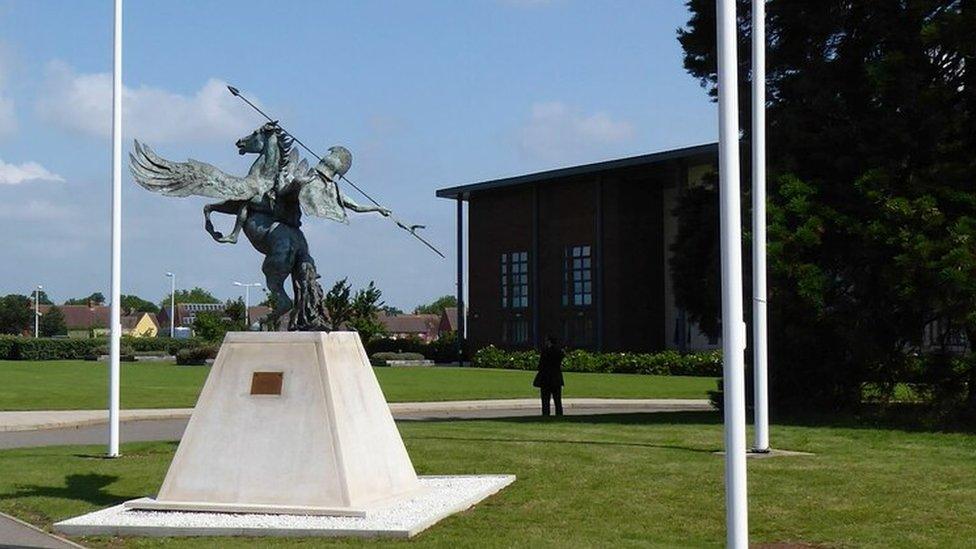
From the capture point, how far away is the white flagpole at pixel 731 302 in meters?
7.10

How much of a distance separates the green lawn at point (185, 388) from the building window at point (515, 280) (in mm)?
20677

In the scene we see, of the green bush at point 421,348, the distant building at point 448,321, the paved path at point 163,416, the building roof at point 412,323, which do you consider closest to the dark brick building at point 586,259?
the green bush at point 421,348

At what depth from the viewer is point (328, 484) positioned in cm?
1106

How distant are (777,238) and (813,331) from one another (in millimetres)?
1976

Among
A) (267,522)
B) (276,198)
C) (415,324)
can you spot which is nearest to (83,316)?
(415,324)

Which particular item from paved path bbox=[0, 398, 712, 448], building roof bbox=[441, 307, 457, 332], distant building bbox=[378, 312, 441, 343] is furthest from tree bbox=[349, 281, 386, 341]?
distant building bbox=[378, 312, 441, 343]

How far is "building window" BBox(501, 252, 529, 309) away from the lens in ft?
232

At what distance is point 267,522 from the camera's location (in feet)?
35.0

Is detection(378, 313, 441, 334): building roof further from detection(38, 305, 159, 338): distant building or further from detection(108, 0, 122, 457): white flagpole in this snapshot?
detection(108, 0, 122, 457): white flagpole

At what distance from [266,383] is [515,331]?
196 feet

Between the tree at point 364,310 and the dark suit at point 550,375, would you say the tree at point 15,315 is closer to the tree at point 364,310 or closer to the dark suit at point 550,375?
the tree at point 364,310

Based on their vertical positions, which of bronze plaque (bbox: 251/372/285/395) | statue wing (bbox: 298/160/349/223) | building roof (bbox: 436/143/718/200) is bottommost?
bronze plaque (bbox: 251/372/285/395)

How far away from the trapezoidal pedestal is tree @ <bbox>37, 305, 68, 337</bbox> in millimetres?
132468

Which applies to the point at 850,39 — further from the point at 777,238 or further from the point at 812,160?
the point at 777,238
